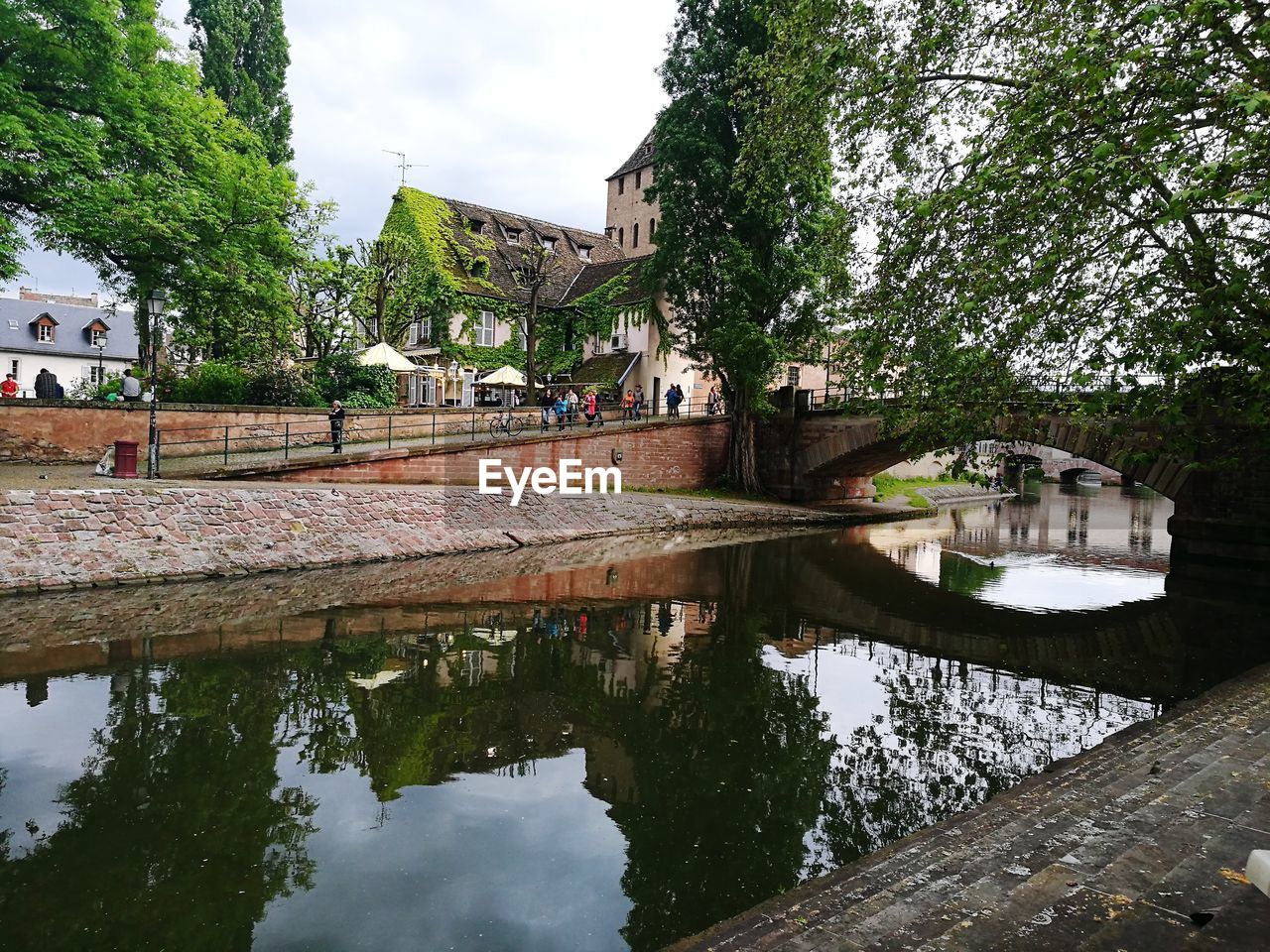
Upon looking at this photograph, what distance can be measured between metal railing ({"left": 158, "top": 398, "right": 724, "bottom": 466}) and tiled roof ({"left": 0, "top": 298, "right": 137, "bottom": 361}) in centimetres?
3807

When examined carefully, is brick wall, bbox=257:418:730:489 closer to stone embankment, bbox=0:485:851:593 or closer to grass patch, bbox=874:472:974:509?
stone embankment, bbox=0:485:851:593

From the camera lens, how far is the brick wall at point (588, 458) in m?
22.7

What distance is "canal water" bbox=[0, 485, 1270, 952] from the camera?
549 centimetres

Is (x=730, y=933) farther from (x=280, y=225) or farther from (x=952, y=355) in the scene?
(x=280, y=225)

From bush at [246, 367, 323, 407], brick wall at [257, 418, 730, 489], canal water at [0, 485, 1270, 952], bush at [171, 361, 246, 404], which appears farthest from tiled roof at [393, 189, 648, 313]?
canal water at [0, 485, 1270, 952]

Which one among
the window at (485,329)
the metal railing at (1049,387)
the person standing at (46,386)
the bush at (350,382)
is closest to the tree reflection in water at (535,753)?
the metal railing at (1049,387)

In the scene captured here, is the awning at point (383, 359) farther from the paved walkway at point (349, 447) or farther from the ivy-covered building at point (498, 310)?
the ivy-covered building at point (498, 310)

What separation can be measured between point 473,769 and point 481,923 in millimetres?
2528

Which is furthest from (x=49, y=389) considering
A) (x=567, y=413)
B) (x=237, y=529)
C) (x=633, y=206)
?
(x=633, y=206)

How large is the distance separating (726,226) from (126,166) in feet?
67.2

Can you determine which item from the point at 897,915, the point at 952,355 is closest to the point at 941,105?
the point at 952,355

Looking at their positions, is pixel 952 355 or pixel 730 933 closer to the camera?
pixel 730 933

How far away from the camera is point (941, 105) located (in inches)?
491

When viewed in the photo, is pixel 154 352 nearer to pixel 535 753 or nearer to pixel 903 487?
pixel 535 753
